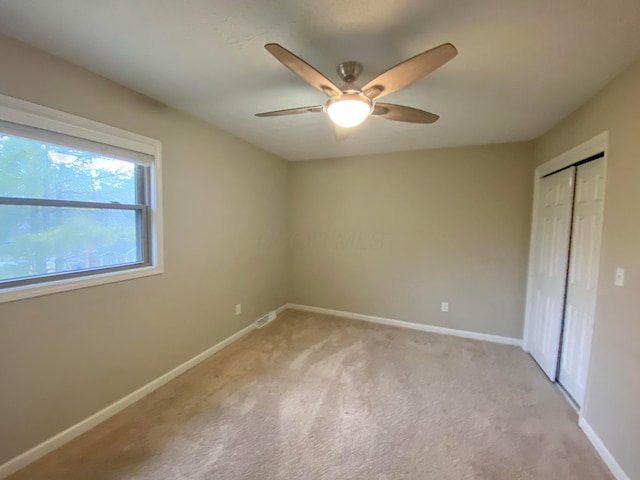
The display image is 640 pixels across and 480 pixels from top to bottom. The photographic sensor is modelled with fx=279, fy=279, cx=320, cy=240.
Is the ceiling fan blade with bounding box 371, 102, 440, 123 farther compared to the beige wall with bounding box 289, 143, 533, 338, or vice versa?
the beige wall with bounding box 289, 143, 533, 338

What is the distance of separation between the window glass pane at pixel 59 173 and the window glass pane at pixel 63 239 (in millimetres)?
96

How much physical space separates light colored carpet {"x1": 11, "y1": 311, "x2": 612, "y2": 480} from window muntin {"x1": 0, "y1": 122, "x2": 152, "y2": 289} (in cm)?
113

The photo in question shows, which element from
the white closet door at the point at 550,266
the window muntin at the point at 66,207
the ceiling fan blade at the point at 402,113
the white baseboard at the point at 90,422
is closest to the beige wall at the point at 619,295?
the white closet door at the point at 550,266

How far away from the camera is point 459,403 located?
220cm

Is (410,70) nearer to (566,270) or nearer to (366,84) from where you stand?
(366,84)

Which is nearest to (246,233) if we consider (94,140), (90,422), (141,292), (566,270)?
(141,292)

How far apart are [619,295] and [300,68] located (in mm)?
2191

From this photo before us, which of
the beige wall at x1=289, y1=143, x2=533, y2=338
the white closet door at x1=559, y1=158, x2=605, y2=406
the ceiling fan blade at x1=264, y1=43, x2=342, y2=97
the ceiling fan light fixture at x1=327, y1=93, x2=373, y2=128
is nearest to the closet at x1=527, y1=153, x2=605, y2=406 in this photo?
the white closet door at x1=559, y1=158, x2=605, y2=406

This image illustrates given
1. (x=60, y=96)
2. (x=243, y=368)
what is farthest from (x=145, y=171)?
(x=243, y=368)

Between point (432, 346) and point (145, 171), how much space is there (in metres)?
3.36

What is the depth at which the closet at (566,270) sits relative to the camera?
2.04 m

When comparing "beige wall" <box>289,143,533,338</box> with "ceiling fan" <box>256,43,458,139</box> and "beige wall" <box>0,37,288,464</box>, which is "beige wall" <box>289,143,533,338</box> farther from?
"ceiling fan" <box>256,43,458,139</box>

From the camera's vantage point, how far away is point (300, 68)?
1283mm

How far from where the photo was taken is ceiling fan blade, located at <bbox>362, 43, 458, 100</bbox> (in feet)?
3.70
